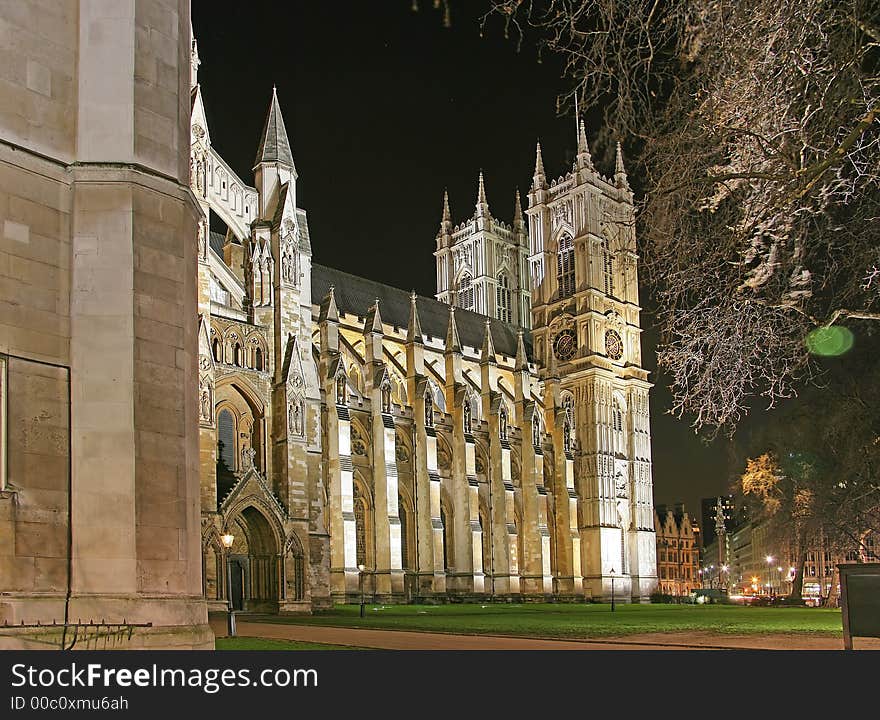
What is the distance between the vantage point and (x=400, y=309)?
6712 cm

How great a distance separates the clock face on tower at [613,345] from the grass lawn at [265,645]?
57.1 metres

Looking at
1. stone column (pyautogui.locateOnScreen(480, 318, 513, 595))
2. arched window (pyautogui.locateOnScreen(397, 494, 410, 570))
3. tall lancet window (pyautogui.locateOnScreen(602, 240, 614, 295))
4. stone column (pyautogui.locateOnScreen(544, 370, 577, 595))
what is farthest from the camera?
tall lancet window (pyautogui.locateOnScreen(602, 240, 614, 295))

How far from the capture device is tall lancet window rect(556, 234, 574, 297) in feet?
247

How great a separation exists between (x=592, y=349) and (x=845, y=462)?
133 ft

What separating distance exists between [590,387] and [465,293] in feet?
62.5

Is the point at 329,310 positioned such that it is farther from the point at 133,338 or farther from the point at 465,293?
the point at 133,338

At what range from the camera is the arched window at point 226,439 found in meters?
39.8

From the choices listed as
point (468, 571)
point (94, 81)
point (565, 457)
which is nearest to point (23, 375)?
point (94, 81)

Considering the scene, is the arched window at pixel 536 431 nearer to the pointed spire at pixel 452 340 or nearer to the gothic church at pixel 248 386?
the gothic church at pixel 248 386

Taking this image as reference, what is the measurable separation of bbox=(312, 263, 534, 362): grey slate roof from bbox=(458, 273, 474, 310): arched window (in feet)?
22.2

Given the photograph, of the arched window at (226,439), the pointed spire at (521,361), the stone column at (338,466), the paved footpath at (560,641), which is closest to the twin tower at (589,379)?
the pointed spire at (521,361)

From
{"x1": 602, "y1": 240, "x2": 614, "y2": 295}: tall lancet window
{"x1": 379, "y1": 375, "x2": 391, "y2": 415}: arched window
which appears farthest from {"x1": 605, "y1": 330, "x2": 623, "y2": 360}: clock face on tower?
{"x1": 379, "y1": 375, "x2": 391, "y2": 415}: arched window

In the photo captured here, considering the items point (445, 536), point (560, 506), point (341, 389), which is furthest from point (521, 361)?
point (341, 389)

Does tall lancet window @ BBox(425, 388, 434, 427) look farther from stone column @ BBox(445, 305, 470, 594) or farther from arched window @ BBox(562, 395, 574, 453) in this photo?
arched window @ BBox(562, 395, 574, 453)
